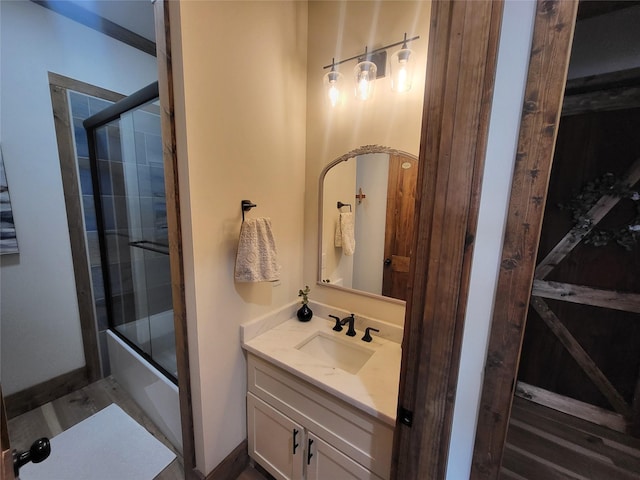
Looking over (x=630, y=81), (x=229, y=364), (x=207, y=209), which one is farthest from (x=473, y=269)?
(x=630, y=81)

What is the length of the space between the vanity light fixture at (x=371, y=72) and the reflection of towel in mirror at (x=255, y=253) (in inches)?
33.0

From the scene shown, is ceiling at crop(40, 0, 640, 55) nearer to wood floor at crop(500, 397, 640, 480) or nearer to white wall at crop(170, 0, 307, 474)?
white wall at crop(170, 0, 307, 474)

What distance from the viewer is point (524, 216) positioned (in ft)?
1.82

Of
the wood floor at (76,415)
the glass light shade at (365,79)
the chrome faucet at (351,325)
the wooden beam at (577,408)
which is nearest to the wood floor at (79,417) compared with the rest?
the wood floor at (76,415)

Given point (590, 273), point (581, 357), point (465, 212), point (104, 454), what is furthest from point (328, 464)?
point (590, 273)

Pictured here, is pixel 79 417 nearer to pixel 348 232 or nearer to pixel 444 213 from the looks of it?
pixel 348 232

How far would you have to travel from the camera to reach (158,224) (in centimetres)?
172

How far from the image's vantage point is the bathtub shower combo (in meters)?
1.64

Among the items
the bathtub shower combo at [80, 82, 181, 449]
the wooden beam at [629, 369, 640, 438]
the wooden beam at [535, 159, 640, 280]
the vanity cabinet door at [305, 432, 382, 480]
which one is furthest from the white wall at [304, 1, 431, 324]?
the wooden beam at [629, 369, 640, 438]

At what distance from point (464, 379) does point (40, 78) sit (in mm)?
2767

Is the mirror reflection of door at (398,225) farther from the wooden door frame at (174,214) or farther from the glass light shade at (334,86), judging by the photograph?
the wooden door frame at (174,214)

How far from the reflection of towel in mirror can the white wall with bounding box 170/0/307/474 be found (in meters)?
0.08

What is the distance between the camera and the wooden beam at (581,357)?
1.53 metres

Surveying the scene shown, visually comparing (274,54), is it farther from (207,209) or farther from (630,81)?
(630,81)
